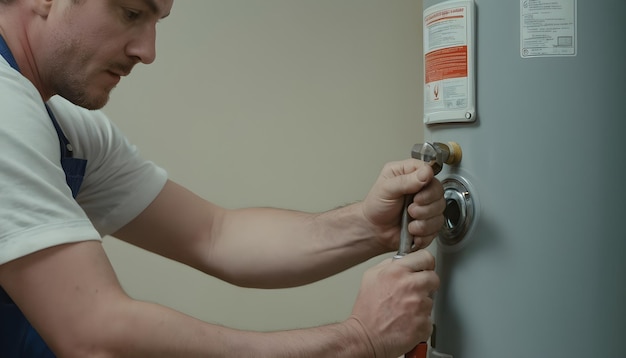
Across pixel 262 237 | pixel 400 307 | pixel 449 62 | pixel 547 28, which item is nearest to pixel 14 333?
pixel 262 237

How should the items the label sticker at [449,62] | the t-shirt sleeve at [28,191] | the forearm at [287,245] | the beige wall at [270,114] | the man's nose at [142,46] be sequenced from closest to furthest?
the t-shirt sleeve at [28,191]
the label sticker at [449,62]
the man's nose at [142,46]
the forearm at [287,245]
the beige wall at [270,114]

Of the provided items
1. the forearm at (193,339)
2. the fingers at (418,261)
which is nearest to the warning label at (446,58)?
the fingers at (418,261)

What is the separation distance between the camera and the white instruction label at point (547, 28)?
0.70m

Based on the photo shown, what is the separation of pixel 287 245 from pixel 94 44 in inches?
18.2

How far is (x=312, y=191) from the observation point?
1.44m

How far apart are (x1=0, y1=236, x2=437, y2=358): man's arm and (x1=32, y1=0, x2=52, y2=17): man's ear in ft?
1.18

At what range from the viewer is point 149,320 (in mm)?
660

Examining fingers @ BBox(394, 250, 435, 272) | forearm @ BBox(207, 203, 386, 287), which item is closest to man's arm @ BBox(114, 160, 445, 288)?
forearm @ BBox(207, 203, 386, 287)

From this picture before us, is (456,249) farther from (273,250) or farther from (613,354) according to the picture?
(273,250)

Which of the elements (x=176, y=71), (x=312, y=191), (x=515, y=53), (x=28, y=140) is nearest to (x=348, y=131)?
(x=312, y=191)

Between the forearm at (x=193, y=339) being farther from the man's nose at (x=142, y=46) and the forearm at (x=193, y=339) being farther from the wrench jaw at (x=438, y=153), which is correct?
the man's nose at (x=142, y=46)

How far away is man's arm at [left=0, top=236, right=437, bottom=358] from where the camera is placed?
63 centimetres

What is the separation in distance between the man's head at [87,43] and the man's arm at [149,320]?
31 cm

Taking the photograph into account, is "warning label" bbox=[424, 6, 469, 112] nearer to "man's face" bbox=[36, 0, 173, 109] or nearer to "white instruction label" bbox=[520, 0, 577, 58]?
"white instruction label" bbox=[520, 0, 577, 58]
